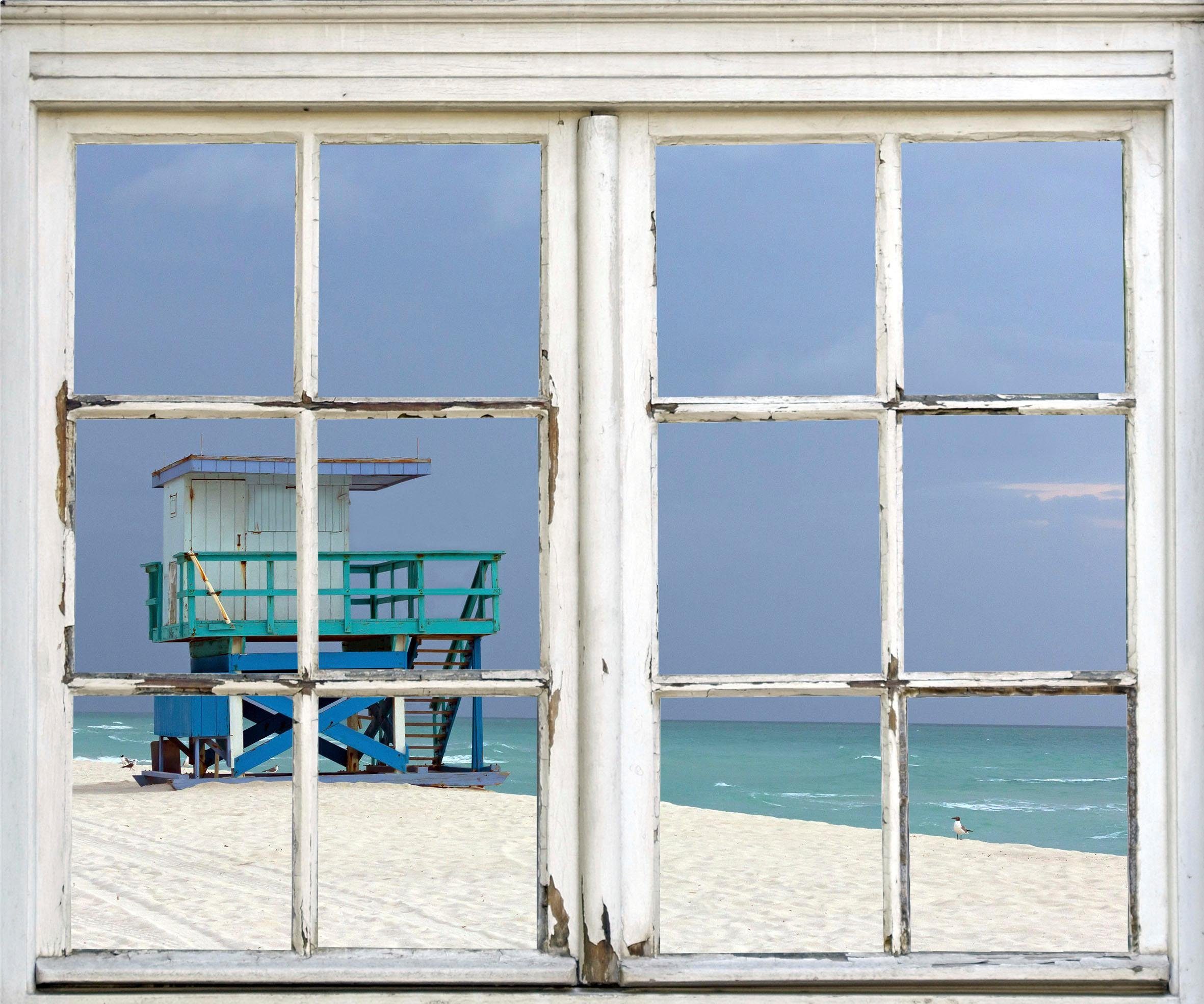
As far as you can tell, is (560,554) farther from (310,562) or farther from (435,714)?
(435,714)

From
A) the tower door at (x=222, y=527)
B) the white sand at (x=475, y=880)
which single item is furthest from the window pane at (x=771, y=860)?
the tower door at (x=222, y=527)

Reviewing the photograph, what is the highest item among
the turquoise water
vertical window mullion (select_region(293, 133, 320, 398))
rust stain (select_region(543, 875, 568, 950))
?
vertical window mullion (select_region(293, 133, 320, 398))

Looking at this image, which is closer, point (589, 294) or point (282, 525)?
point (589, 294)

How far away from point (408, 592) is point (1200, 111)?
10029mm

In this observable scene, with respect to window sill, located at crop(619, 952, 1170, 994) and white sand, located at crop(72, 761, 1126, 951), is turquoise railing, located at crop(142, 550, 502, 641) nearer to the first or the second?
white sand, located at crop(72, 761, 1126, 951)

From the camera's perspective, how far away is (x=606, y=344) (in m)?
1.38

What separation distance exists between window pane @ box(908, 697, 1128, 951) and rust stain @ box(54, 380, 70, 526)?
1.11 m

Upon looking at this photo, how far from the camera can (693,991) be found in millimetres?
1319

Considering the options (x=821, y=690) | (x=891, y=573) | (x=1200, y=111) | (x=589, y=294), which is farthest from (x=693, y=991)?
(x=1200, y=111)

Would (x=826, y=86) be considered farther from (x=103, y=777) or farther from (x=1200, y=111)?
(x=103, y=777)

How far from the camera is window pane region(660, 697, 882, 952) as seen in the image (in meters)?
6.81

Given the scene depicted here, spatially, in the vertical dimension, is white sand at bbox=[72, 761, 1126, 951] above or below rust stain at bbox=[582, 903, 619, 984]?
below

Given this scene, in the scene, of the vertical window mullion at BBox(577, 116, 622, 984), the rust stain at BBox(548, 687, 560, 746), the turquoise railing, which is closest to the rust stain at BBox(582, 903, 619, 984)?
the vertical window mullion at BBox(577, 116, 622, 984)

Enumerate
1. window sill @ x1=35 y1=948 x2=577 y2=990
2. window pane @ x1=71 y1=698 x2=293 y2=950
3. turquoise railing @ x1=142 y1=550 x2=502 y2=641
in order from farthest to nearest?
1. turquoise railing @ x1=142 y1=550 x2=502 y2=641
2. window pane @ x1=71 y1=698 x2=293 y2=950
3. window sill @ x1=35 y1=948 x2=577 y2=990
